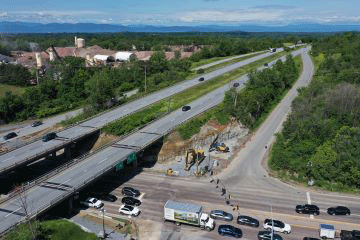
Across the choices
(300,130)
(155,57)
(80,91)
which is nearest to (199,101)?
(300,130)

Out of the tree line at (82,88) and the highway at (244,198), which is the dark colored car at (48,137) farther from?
the tree line at (82,88)

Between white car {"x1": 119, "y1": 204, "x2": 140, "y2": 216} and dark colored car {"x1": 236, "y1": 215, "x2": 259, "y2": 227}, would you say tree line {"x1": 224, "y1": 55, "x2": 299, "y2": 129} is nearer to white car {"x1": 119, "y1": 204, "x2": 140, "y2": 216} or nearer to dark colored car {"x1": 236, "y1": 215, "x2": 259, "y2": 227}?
dark colored car {"x1": 236, "y1": 215, "x2": 259, "y2": 227}

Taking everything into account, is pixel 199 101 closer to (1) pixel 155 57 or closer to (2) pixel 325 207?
(2) pixel 325 207

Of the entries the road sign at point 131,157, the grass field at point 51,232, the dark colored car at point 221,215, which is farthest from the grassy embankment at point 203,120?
the grass field at point 51,232

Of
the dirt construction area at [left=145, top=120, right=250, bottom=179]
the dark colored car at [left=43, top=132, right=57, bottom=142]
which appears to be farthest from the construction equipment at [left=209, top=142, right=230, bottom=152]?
the dark colored car at [left=43, top=132, right=57, bottom=142]

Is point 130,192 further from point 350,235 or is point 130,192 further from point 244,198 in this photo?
point 350,235
